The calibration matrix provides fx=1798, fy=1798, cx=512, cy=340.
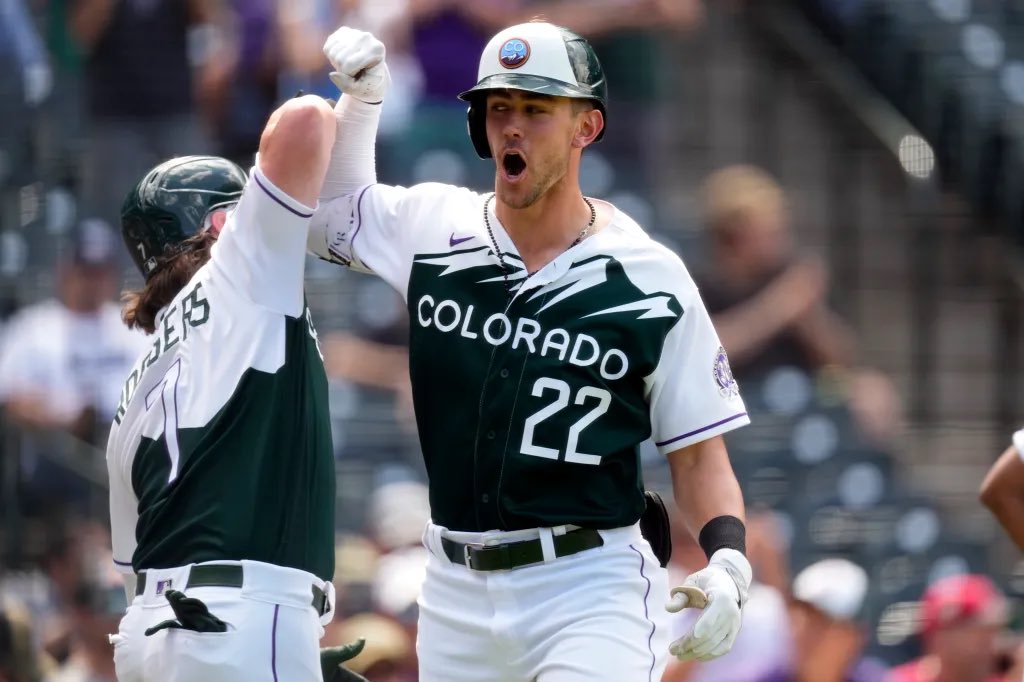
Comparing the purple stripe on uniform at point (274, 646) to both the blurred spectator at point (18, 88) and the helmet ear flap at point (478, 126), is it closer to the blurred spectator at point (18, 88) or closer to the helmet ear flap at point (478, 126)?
the helmet ear flap at point (478, 126)

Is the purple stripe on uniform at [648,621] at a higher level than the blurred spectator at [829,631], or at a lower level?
higher

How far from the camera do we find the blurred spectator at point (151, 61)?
8711mm

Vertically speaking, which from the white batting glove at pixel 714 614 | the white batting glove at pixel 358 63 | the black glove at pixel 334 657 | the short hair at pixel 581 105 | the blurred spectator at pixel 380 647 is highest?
the white batting glove at pixel 358 63

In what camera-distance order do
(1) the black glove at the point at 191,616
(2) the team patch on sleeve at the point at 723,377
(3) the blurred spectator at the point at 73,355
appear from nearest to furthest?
(1) the black glove at the point at 191,616 → (2) the team patch on sleeve at the point at 723,377 → (3) the blurred spectator at the point at 73,355

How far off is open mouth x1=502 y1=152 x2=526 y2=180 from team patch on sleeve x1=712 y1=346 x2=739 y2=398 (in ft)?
1.91

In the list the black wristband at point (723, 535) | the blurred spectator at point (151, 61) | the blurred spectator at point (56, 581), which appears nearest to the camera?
the black wristband at point (723, 535)

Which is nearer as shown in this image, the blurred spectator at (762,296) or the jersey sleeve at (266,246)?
the jersey sleeve at (266,246)

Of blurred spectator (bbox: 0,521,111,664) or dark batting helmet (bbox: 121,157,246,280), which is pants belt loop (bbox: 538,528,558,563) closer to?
dark batting helmet (bbox: 121,157,246,280)

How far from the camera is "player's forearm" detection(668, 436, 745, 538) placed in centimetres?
386

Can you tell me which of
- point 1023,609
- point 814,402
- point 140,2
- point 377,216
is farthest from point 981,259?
point 377,216

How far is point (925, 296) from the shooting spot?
9.81 metres

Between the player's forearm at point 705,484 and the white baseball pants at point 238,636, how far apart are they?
0.85m

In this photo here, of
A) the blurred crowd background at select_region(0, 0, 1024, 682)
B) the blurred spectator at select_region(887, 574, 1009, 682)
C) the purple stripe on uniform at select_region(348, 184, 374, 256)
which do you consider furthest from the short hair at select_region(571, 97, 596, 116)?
the blurred spectator at select_region(887, 574, 1009, 682)

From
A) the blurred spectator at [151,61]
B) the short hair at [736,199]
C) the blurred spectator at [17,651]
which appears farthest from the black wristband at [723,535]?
the blurred spectator at [151,61]
